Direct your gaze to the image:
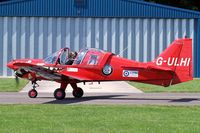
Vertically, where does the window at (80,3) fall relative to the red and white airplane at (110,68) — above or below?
above

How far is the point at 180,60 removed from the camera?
21.2 meters

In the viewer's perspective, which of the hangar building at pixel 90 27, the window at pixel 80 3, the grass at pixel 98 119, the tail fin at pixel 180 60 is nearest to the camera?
the grass at pixel 98 119

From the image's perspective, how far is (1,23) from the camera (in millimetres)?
41781

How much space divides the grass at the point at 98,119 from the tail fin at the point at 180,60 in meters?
3.29

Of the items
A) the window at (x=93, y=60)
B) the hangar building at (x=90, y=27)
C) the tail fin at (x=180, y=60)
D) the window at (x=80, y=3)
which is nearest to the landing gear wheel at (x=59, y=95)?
the window at (x=93, y=60)

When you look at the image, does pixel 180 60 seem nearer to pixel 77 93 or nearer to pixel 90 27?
pixel 77 93

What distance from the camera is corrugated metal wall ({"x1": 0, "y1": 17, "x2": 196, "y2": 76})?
41.6 metres

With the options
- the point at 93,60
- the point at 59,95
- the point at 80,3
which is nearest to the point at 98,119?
the point at 59,95

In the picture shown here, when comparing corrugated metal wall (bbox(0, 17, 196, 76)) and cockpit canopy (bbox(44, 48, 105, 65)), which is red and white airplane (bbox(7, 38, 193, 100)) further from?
corrugated metal wall (bbox(0, 17, 196, 76))

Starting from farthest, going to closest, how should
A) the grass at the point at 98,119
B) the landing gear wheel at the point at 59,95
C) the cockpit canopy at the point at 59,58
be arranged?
the cockpit canopy at the point at 59,58
the landing gear wheel at the point at 59,95
the grass at the point at 98,119

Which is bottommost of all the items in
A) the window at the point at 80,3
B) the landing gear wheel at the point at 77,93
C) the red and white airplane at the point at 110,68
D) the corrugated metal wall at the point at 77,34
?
the landing gear wheel at the point at 77,93

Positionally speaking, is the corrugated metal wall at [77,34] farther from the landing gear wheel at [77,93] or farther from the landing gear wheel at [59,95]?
the landing gear wheel at [59,95]

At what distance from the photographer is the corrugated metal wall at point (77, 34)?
41.6 meters

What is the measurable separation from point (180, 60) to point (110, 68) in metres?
2.69
